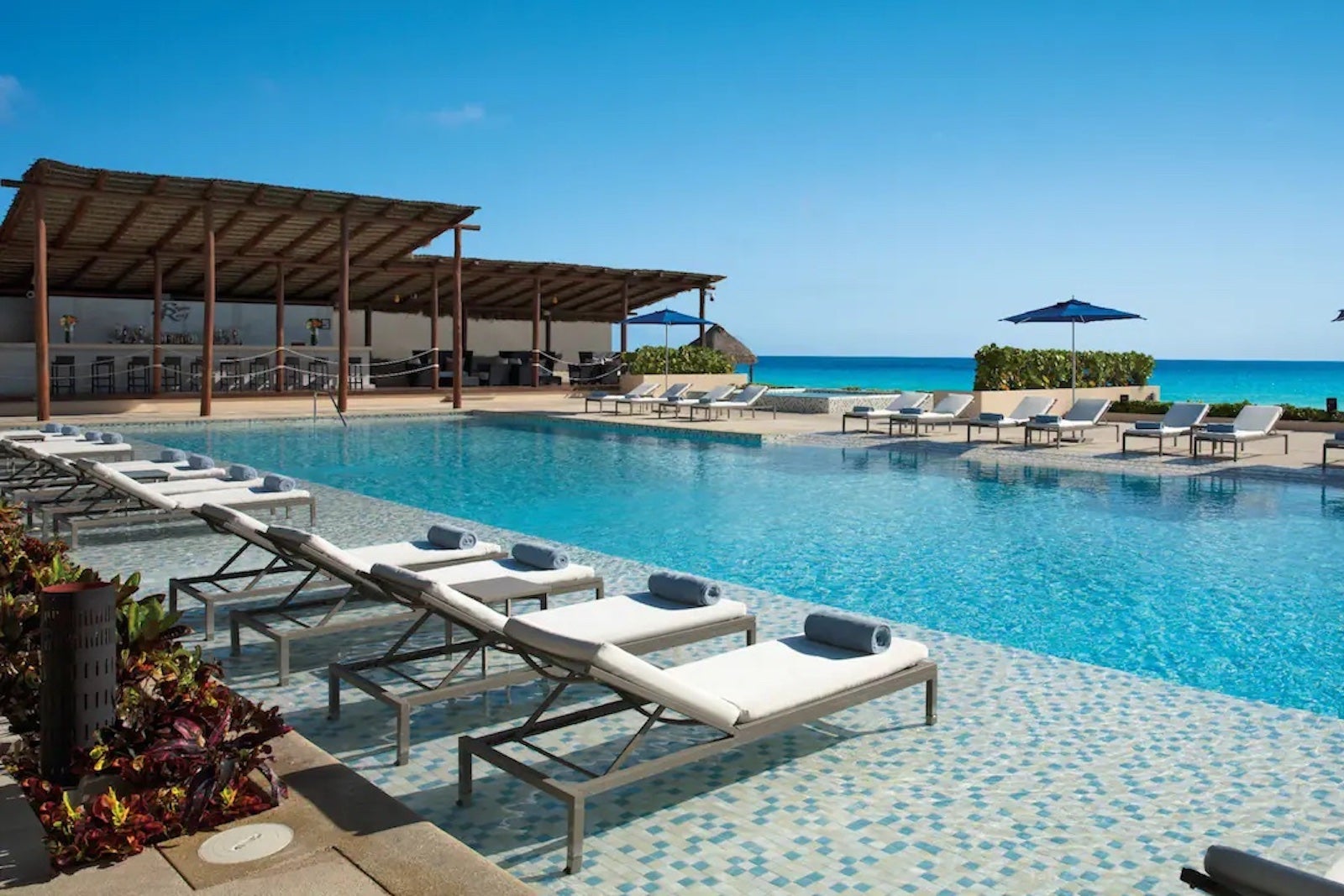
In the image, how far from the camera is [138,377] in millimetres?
22734

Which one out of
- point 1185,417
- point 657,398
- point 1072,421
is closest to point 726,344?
point 657,398

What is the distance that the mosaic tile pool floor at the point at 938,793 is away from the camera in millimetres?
2912

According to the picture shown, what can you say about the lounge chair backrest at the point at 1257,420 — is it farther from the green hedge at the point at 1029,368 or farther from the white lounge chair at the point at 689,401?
the white lounge chair at the point at 689,401

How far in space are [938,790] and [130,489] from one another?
558 cm

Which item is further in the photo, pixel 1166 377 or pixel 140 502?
pixel 1166 377

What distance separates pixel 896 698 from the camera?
4328 mm

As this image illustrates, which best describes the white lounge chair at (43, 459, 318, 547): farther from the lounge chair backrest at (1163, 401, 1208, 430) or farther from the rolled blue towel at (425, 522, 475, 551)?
the lounge chair backrest at (1163, 401, 1208, 430)

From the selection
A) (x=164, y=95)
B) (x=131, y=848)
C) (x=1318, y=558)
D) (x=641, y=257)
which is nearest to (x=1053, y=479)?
(x=1318, y=558)

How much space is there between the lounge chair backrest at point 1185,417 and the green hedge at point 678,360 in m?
10.9

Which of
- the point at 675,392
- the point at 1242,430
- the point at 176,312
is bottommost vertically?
the point at 1242,430

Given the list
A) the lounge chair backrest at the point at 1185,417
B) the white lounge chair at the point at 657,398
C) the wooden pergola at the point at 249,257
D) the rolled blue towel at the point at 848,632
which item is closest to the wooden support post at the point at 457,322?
the wooden pergola at the point at 249,257

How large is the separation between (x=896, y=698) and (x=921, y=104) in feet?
59.6

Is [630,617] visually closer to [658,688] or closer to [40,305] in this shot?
[658,688]

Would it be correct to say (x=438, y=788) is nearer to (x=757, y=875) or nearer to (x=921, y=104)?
(x=757, y=875)
